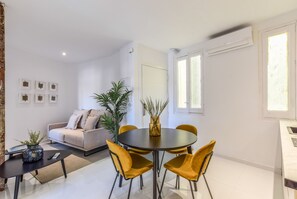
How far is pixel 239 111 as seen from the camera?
2.82m

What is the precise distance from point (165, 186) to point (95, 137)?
1997mm

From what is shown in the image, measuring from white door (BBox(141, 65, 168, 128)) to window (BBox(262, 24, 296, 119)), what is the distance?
224 cm

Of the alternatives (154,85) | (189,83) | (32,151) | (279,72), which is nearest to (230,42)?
(279,72)

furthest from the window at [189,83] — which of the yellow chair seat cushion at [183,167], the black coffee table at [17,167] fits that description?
the black coffee table at [17,167]

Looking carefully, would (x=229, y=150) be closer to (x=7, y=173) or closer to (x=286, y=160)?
(x=286, y=160)

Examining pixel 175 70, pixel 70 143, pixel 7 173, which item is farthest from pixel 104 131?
pixel 175 70

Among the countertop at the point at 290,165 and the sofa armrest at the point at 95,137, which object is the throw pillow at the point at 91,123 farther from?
the countertop at the point at 290,165

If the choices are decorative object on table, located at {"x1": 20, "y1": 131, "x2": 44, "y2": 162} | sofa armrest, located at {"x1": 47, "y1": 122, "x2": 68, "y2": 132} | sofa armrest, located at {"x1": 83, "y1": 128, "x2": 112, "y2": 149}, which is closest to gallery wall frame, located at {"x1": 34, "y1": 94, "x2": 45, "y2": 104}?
sofa armrest, located at {"x1": 47, "y1": 122, "x2": 68, "y2": 132}

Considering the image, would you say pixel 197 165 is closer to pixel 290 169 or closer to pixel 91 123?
pixel 290 169

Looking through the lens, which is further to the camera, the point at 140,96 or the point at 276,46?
the point at 140,96

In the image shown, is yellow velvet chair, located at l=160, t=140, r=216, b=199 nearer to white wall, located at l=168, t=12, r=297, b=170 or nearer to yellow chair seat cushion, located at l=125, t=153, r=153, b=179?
yellow chair seat cushion, located at l=125, t=153, r=153, b=179

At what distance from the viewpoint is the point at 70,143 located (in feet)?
11.7

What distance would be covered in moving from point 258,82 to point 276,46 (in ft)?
2.00

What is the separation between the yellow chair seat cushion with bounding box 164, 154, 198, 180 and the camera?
1520mm
